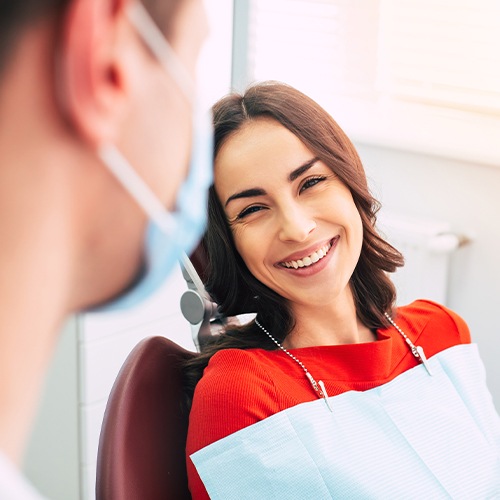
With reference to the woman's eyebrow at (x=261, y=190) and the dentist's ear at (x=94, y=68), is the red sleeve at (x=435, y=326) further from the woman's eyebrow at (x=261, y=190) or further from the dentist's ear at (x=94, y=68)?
the dentist's ear at (x=94, y=68)

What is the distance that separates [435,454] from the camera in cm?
127

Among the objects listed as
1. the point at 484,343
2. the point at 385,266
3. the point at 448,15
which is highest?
the point at 448,15

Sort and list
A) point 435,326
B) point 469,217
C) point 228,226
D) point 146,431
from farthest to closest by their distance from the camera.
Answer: point 469,217 → point 435,326 → point 228,226 → point 146,431

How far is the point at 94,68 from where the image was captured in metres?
0.21

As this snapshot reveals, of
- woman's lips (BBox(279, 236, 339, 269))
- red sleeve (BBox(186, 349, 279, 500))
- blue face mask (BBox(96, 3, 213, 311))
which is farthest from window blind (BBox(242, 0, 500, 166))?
blue face mask (BBox(96, 3, 213, 311))

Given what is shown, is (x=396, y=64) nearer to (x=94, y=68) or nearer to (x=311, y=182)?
(x=311, y=182)

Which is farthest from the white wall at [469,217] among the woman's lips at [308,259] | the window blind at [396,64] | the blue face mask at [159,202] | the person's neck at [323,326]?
the blue face mask at [159,202]

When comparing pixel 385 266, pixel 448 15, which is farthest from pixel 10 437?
pixel 448 15

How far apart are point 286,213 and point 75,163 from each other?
98 centimetres

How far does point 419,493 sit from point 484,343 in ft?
3.28

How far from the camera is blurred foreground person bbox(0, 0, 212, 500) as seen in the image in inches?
8.2

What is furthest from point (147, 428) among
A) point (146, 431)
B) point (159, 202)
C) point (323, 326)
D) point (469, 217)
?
point (469, 217)

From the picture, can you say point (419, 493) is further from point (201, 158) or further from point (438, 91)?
point (438, 91)

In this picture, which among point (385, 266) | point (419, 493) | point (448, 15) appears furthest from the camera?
point (448, 15)
